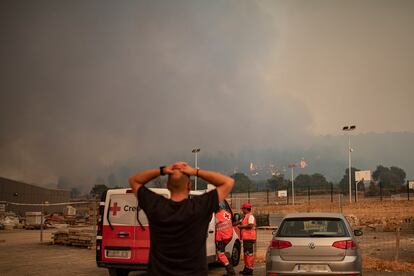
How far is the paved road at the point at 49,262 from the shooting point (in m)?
13.5

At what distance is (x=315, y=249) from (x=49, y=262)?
32.2ft

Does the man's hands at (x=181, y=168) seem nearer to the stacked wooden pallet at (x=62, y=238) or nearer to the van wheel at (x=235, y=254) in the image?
the van wheel at (x=235, y=254)

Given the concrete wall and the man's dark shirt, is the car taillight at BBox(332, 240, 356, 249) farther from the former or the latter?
the concrete wall

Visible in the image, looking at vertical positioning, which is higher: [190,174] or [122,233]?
[190,174]

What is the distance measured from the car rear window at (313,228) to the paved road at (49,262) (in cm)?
333

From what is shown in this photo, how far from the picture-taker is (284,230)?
9.88m

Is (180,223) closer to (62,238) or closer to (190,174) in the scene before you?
(190,174)

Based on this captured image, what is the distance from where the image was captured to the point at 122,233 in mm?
11133

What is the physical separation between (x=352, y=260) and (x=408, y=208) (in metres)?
46.9

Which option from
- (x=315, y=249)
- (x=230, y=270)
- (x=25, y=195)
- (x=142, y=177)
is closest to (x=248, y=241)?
(x=230, y=270)

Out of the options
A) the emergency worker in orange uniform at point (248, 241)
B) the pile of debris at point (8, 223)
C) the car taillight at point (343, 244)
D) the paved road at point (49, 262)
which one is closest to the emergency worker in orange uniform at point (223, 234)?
the emergency worker in orange uniform at point (248, 241)

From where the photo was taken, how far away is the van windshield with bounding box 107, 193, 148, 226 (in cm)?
1106

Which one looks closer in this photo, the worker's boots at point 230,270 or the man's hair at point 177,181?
the man's hair at point 177,181

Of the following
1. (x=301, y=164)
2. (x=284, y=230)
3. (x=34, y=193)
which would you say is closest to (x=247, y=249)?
(x=284, y=230)
